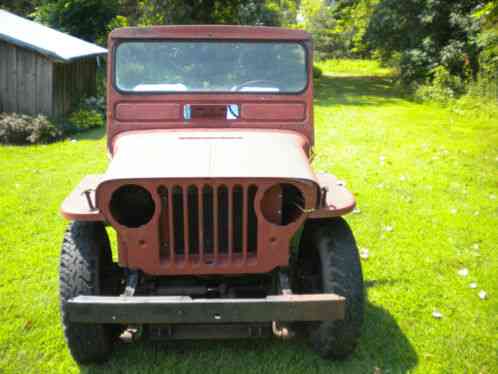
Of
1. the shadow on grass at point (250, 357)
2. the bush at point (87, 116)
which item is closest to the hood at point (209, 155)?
the shadow on grass at point (250, 357)

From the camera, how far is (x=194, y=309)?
7.81 ft

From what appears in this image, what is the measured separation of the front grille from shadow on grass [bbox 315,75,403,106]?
520 inches

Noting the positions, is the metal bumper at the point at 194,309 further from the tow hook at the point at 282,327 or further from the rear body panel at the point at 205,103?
the rear body panel at the point at 205,103

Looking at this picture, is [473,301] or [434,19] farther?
[434,19]

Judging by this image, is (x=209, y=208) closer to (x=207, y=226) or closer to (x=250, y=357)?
(x=207, y=226)

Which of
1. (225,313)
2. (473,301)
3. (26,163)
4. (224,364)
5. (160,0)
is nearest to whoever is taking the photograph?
(225,313)

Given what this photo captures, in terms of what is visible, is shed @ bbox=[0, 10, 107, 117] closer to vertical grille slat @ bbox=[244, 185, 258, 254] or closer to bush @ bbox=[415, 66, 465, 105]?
vertical grille slat @ bbox=[244, 185, 258, 254]

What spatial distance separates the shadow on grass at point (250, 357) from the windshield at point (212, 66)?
71.7 inches

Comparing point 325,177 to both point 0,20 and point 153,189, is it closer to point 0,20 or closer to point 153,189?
point 153,189

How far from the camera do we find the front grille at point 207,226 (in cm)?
265

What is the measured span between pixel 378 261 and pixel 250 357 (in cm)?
192

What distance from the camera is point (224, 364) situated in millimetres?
3070

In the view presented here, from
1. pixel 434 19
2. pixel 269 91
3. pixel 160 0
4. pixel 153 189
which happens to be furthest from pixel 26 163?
pixel 434 19

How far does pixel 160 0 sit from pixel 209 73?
45.4 ft
